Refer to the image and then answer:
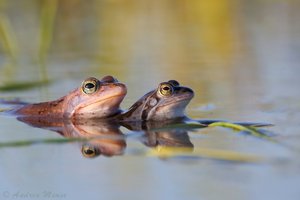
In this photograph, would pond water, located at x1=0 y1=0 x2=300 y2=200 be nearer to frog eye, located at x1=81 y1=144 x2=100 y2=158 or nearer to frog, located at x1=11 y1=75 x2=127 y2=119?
frog eye, located at x1=81 y1=144 x2=100 y2=158

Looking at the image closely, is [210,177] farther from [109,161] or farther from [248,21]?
[248,21]

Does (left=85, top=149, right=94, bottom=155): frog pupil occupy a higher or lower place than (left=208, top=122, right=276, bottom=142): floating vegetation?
lower

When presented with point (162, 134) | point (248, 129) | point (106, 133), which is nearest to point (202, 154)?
point (248, 129)

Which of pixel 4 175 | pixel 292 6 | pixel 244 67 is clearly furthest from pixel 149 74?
pixel 292 6

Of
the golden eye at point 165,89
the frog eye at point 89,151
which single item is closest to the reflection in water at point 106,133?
the frog eye at point 89,151

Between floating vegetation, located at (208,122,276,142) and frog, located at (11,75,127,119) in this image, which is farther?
frog, located at (11,75,127,119)

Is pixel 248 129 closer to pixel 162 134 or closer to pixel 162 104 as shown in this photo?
pixel 162 134

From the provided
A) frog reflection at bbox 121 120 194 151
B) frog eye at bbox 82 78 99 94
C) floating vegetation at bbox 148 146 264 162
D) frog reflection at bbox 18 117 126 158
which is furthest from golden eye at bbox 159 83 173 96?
floating vegetation at bbox 148 146 264 162
